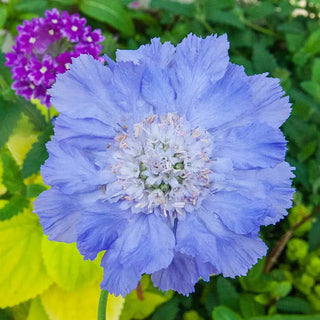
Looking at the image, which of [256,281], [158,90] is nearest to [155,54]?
[158,90]

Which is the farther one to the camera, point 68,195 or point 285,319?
point 285,319

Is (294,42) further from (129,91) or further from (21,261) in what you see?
(21,261)

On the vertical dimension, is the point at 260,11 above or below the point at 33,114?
above

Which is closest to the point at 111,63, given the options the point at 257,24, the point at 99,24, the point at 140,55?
the point at 140,55

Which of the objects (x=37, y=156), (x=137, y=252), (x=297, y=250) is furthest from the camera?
(x=297, y=250)

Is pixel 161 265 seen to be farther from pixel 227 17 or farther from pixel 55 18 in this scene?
pixel 227 17

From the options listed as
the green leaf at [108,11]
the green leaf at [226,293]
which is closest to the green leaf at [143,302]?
the green leaf at [226,293]

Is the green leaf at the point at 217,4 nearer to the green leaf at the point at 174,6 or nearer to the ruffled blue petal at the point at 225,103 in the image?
the green leaf at the point at 174,6
